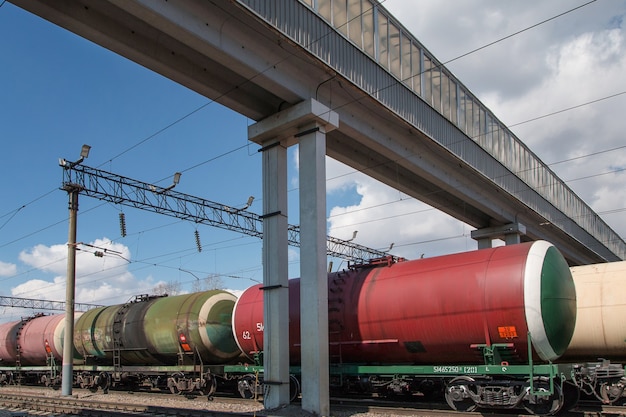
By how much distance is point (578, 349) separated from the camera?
14578 millimetres

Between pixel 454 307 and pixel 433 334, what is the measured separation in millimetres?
852

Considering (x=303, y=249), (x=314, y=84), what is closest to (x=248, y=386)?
(x=303, y=249)

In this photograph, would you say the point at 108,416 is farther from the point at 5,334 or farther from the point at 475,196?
the point at 5,334

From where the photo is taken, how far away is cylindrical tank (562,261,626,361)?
13789 mm

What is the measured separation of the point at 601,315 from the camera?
46.1ft

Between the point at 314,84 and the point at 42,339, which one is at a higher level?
the point at 314,84

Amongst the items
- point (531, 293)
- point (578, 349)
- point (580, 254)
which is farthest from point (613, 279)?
point (580, 254)

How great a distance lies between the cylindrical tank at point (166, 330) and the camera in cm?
1750

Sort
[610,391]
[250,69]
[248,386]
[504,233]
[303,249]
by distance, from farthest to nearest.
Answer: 1. [504,233]
2. [248,386]
3. [303,249]
4. [250,69]
5. [610,391]

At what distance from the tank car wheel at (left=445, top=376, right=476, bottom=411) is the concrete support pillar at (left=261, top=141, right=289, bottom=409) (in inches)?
174

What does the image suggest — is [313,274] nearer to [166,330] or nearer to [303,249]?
[303,249]

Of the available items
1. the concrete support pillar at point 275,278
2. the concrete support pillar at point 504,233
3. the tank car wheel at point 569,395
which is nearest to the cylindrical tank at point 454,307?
the tank car wheel at point 569,395

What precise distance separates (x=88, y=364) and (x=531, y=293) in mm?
19410

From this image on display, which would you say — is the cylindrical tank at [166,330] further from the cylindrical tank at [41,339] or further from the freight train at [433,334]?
the cylindrical tank at [41,339]
